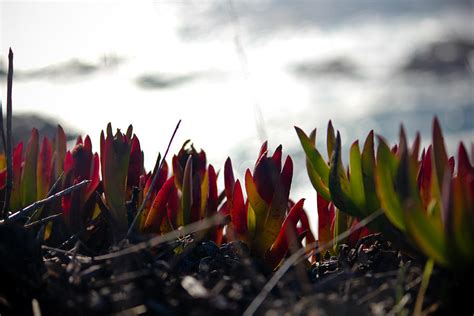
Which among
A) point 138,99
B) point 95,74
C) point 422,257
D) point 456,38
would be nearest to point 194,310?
point 422,257

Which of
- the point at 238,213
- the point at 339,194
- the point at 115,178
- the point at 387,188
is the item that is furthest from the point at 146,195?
the point at 387,188

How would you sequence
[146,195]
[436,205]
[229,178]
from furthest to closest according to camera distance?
[229,178] → [146,195] → [436,205]

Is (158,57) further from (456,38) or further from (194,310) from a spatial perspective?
(194,310)

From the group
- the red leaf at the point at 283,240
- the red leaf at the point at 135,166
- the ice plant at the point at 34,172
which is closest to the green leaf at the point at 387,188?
the red leaf at the point at 283,240

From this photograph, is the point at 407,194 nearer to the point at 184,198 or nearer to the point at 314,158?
the point at 314,158

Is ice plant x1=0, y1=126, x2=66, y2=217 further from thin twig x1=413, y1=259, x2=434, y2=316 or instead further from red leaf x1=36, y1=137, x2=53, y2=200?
thin twig x1=413, y1=259, x2=434, y2=316
